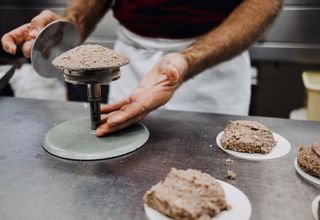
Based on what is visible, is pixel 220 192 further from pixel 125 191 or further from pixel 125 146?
pixel 125 146

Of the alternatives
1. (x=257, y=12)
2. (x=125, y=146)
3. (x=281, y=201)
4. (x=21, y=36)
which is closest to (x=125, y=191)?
(x=125, y=146)

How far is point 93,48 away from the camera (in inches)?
40.6

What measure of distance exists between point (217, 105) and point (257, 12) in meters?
0.44

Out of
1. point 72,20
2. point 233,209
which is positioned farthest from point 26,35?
point 233,209

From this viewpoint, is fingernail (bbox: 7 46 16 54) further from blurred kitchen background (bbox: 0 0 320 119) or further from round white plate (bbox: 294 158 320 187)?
round white plate (bbox: 294 158 320 187)

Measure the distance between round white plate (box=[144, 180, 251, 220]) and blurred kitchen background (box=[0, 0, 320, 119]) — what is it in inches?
57.9

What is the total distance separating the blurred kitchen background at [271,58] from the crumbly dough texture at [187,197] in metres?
1.53

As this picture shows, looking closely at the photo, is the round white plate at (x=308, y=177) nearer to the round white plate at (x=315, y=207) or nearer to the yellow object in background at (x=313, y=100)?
the round white plate at (x=315, y=207)

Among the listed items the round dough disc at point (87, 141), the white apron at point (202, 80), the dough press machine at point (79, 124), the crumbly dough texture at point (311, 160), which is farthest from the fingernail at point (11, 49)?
the crumbly dough texture at point (311, 160)

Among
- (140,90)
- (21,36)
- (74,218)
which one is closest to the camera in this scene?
(74,218)

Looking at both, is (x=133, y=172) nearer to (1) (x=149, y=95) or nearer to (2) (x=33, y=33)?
(1) (x=149, y=95)

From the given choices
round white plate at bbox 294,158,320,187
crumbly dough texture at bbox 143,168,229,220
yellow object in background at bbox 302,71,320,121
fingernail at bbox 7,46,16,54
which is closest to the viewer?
crumbly dough texture at bbox 143,168,229,220

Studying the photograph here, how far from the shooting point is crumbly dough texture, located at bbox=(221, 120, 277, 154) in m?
1.02

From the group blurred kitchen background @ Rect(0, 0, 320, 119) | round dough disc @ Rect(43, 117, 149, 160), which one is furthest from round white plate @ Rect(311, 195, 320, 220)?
blurred kitchen background @ Rect(0, 0, 320, 119)
